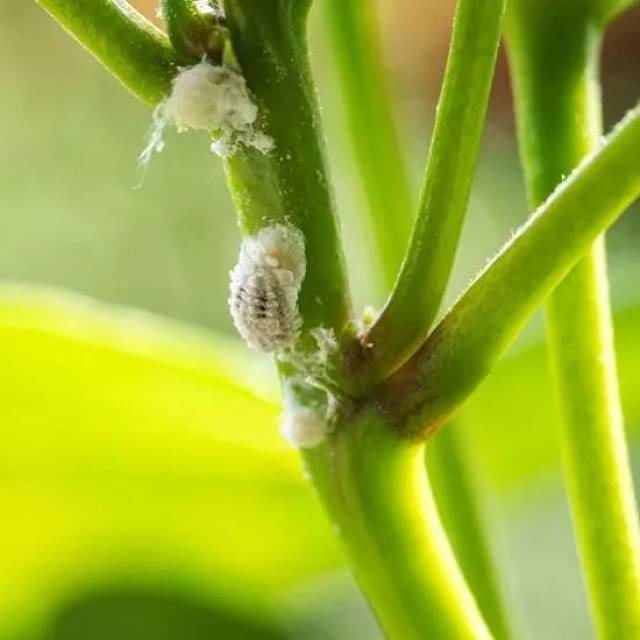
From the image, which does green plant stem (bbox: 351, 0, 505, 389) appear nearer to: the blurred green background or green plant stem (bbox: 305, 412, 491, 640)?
green plant stem (bbox: 305, 412, 491, 640)

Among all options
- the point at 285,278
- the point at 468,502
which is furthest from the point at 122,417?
the point at 285,278

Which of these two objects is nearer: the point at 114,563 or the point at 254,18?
the point at 254,18

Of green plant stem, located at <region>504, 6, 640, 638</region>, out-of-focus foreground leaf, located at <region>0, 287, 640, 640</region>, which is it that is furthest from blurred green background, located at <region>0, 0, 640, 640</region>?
green plant stem, located at <region>504, 6, 640, 638</region>

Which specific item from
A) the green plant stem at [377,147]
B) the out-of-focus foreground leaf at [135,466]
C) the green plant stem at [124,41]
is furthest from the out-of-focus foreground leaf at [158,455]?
the green plant stem at [124,41]

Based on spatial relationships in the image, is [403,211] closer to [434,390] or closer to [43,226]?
[434,390]

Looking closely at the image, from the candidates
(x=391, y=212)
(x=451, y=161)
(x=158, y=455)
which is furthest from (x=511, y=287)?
(x=158, y=455)
